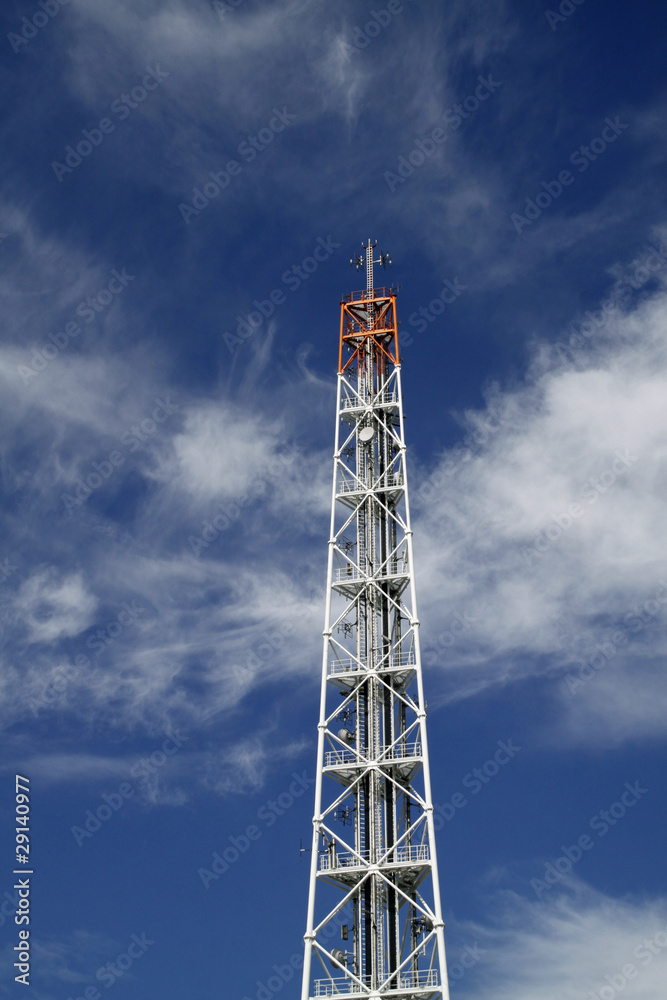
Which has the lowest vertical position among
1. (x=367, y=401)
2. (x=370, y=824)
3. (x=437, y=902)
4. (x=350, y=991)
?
(x=350, y=991)

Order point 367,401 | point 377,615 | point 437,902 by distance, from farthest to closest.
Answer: point 367,401 < point 377,615 < point 437,902

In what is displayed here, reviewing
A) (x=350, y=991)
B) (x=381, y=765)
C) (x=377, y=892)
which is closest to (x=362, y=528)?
(x=381, y=765)

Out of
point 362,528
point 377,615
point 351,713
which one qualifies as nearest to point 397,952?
point 351,713

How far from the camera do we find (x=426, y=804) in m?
70.9

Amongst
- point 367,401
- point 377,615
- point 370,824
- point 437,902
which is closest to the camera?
point 437,902

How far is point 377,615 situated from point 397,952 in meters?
23.1

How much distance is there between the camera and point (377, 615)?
8106 centimetres

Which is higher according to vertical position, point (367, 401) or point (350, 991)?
point (367, 401)

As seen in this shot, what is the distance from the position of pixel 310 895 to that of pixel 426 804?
9511 mm

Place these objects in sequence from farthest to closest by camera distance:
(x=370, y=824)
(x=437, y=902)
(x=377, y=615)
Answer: (x=377, y=615) → (x=370, y=824) → (x=437, y=902)

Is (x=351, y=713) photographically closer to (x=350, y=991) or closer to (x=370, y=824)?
(x=370, y=824)

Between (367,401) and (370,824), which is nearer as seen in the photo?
(370,824)

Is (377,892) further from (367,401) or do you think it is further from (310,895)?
(367,401)

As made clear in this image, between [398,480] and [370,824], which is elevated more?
[398,480]
